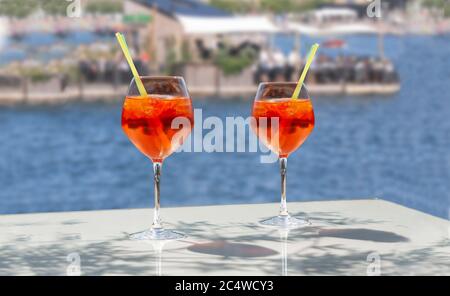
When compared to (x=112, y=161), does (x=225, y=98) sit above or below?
above

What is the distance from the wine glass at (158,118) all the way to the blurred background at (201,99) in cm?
2707

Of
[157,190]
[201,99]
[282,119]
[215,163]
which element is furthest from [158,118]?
[215,163]

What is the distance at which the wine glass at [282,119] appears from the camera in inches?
54.3

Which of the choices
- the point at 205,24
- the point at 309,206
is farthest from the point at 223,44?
the point at 309,206

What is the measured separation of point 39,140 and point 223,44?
7.96 meters

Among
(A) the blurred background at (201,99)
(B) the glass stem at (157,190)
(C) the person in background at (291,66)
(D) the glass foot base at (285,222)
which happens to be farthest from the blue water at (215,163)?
(B) the glass stem at (157,190)

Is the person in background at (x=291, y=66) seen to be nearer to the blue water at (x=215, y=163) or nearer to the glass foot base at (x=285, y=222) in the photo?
the blue water at (x=215, y=163)

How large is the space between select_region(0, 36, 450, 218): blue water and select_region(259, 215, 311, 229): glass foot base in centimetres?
2626

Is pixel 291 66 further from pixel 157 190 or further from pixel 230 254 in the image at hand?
pixel 230 254

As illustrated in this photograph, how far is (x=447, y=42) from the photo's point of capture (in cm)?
4766

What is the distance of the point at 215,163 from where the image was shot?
112ft

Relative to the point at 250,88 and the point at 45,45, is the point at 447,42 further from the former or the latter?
the point at 45,45

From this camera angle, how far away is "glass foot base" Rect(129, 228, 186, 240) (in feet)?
4.19

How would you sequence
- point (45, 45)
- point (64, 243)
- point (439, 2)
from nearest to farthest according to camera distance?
point (64, 243) → point (45, 45) → point (439, 2)
